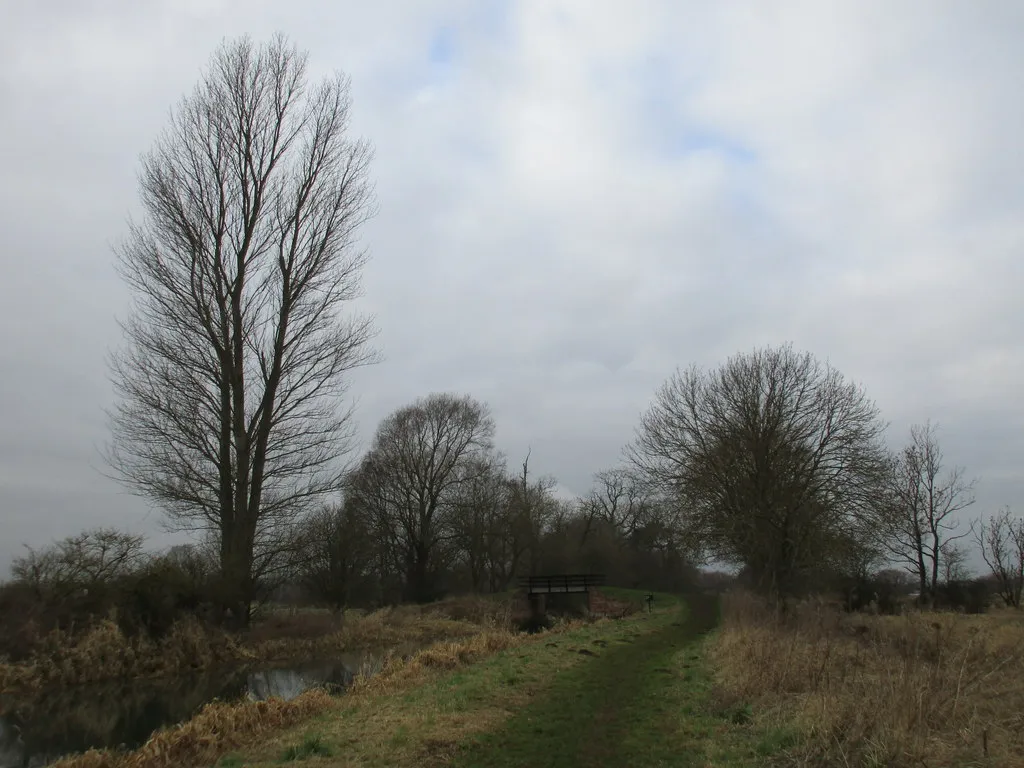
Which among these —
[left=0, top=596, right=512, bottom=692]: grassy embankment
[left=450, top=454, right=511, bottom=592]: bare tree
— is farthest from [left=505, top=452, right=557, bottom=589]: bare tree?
[left=0, top=596, right=512, bottom=692]: grassy embankment

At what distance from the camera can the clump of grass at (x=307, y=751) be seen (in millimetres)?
7418

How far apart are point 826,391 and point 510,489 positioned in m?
30.7

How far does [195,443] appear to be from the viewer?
20.1 metres

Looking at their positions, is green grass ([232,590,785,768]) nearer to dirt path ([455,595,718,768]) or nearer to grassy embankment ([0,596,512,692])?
dirt path ([455,595,718,768])

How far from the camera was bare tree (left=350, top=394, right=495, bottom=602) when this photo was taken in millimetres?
46000

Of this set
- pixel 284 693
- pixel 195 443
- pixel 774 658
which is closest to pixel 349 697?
pixel 284 693

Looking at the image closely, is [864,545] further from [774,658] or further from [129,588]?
[129,588]

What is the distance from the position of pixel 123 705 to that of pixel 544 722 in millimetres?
10074

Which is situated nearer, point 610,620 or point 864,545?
point 864,545

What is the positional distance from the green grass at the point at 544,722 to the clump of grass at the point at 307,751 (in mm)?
41

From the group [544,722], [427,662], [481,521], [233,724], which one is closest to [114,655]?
[427,662]

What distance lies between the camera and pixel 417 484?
155ft

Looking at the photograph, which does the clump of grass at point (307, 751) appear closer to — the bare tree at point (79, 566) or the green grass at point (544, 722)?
the green grass at point (544, 722)

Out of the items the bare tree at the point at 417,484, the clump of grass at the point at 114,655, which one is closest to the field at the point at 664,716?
the clump of grass at the point at 114,655
